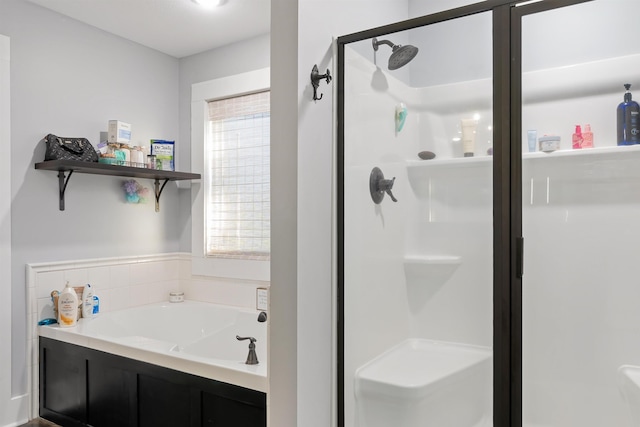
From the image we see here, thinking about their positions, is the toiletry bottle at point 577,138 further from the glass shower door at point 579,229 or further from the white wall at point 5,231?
the white wall at point 5,231

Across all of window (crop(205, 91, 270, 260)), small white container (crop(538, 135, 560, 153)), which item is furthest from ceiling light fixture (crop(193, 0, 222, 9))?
small white container (crop(538, 135, 560, 153))

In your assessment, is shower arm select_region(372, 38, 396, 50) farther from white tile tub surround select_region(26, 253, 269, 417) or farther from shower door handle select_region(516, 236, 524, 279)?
white tile tub surround select_region(26, 253, 269, 417)

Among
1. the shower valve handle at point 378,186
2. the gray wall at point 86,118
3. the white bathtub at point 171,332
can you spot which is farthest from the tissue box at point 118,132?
the shower valve handle at point 378,186

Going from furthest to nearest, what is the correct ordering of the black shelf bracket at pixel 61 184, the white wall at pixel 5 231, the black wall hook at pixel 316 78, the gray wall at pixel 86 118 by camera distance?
the black shelf bracket at pixel 61 184
the gray wall at pixel 86 118
the white wall at pixel 5 231
the black wall hook at pixel 316 78

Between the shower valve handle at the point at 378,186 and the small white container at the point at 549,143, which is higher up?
the small white container at the point at 549,143

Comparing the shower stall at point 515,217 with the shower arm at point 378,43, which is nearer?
the shower stall at point 515,217

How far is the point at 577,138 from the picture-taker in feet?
5.39

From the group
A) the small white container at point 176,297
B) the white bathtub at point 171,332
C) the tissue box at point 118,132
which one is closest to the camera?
the white bathtub at point 171,332

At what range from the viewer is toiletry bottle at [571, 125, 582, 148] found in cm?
164

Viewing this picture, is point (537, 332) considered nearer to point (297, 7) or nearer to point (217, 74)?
point (297, 7)

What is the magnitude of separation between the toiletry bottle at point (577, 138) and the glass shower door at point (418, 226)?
0.32 m

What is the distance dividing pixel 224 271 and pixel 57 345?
115 cm

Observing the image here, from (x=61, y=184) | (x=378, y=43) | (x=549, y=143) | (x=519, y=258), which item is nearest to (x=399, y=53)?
(x=378, y=43)

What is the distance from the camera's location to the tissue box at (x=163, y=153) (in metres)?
3.39
